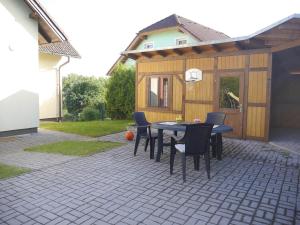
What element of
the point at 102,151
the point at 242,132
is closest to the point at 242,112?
the point at 242,132

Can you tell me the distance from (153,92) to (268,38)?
15.7 ft

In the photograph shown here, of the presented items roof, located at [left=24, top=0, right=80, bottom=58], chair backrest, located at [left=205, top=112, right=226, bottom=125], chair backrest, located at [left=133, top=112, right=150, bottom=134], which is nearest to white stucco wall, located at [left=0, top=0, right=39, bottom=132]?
roof, located at [left=24, top=0, right=80, bottom=58]

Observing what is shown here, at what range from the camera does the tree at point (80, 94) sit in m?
16.7

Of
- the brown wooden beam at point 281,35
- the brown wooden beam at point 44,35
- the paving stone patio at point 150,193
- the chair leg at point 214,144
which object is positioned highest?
the brown wooden beam at point 44,35

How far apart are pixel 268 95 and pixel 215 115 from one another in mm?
2202

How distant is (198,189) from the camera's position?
4.16 metres

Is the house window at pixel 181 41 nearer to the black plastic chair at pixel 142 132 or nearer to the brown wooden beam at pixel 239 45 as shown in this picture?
the brown wooden beam at pixel 239 45

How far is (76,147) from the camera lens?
7.05 m

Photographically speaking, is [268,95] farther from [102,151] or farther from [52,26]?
[52,26]

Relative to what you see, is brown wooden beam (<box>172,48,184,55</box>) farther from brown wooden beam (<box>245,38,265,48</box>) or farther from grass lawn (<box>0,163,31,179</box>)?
grass lawn (<box>0,163,31,179</box>)

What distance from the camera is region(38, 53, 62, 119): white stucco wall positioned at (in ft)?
41.1

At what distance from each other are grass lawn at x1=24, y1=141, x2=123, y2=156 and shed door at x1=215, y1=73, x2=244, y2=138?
364cm

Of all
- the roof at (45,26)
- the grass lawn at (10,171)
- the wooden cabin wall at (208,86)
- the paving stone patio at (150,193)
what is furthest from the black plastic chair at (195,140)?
the roof at (45,26)

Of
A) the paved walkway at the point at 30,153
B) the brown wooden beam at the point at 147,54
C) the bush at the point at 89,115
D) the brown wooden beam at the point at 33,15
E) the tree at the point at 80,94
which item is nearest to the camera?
the paved walkway at the point at 30,153
